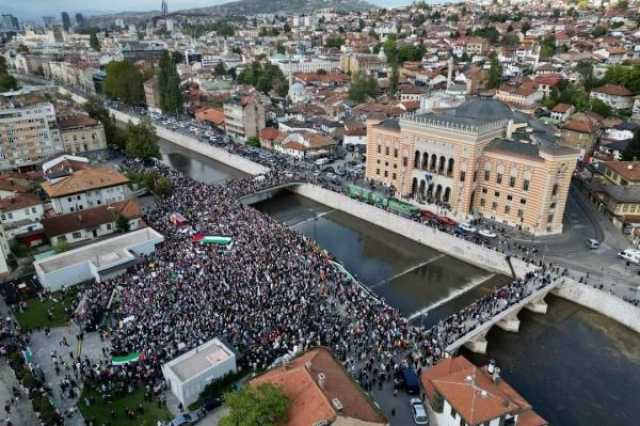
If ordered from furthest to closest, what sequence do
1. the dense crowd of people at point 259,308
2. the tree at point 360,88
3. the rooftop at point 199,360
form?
the tree at point 360,88, the dense crowd of people at point 259,308, the rooftop at point 199,360

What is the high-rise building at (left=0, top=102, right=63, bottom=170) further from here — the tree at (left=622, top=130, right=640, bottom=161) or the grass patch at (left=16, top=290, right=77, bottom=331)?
the tree at (left=622, top=130, right=640, bottom=161)

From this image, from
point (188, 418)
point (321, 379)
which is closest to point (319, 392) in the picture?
point (321, 379)

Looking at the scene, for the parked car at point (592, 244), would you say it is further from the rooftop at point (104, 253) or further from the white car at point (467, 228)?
the rooftop at point (104, 253)

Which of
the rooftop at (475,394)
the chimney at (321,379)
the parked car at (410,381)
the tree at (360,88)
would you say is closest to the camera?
the chimney at (321,379)

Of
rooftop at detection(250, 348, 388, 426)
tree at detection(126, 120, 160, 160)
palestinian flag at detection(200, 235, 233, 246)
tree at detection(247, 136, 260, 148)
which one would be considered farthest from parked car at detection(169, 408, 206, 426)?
tree at detection(247, 136, 260, 148)

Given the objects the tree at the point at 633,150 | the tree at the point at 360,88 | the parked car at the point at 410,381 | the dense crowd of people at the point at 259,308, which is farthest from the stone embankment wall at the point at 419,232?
the tree at the point at 360,88

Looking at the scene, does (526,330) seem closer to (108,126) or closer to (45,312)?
(45,312)
